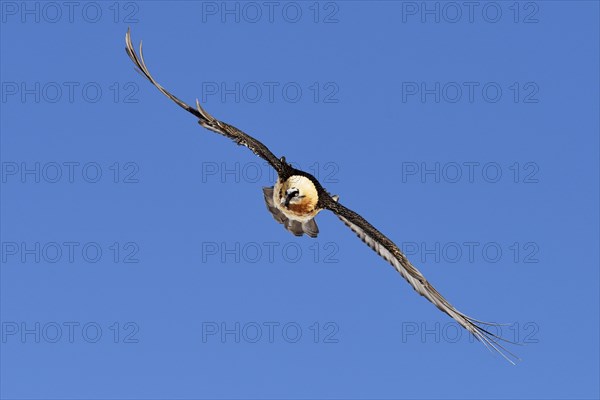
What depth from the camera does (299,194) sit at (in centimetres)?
3475

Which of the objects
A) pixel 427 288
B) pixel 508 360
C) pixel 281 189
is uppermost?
pixel 281 189

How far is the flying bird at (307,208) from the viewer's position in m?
33.6

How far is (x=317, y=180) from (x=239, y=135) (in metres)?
2.73

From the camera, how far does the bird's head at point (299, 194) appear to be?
34.7 metres

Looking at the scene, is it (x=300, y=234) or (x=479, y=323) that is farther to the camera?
(x=300, y=234)

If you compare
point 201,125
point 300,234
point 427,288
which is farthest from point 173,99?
point 427,288

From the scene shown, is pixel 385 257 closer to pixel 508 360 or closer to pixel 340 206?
pixel 340 206

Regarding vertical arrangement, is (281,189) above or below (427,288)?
above

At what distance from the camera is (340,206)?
116ft

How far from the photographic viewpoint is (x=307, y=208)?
35156 millimetres

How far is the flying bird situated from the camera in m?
33.6

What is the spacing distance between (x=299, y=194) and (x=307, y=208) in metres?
0.60

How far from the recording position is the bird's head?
1366 inches

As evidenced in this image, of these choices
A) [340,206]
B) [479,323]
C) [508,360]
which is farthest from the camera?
[340,206]
